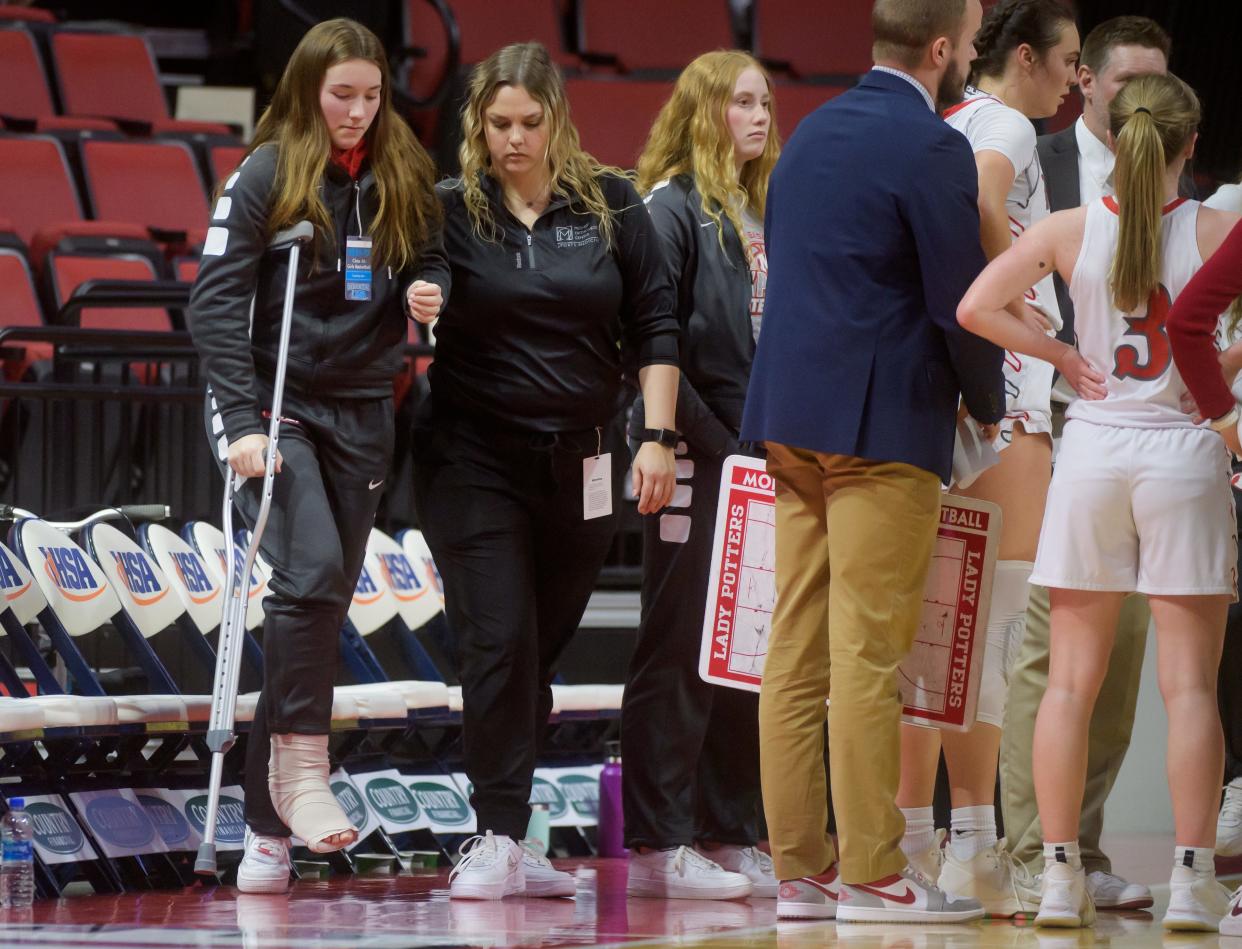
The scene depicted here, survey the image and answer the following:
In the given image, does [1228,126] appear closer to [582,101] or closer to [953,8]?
[582,101]

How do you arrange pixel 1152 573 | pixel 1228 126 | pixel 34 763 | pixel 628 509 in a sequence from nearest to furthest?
pixel 1152 573, pixel 34 763, pixel 628 509, pixel 1228 126

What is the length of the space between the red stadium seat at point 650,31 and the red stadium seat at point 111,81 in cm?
206

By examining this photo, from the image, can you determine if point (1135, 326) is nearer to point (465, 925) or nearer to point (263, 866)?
point (465, 925)

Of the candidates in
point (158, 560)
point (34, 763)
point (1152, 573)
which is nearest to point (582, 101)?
point (158, 560)

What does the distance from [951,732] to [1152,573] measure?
0.55 meters

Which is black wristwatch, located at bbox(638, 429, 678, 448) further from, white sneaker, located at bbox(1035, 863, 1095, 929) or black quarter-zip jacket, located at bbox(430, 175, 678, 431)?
white sneaker, located at bbox(1035, 863, 1095, 929)

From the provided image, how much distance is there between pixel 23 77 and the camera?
921cm

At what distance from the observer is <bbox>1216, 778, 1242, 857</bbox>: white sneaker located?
4801 millimetres

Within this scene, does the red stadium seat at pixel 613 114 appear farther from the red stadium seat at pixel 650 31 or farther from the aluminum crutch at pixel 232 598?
the aluminum crutch at pixel 232 598

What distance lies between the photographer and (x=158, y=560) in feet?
16.7

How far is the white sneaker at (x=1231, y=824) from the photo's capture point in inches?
189

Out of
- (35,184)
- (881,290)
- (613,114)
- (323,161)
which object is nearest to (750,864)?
(881,290)

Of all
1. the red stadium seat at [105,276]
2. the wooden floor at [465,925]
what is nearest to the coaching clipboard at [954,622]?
the wooden floor at [465,925]

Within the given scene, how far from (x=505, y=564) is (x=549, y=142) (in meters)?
0.89
